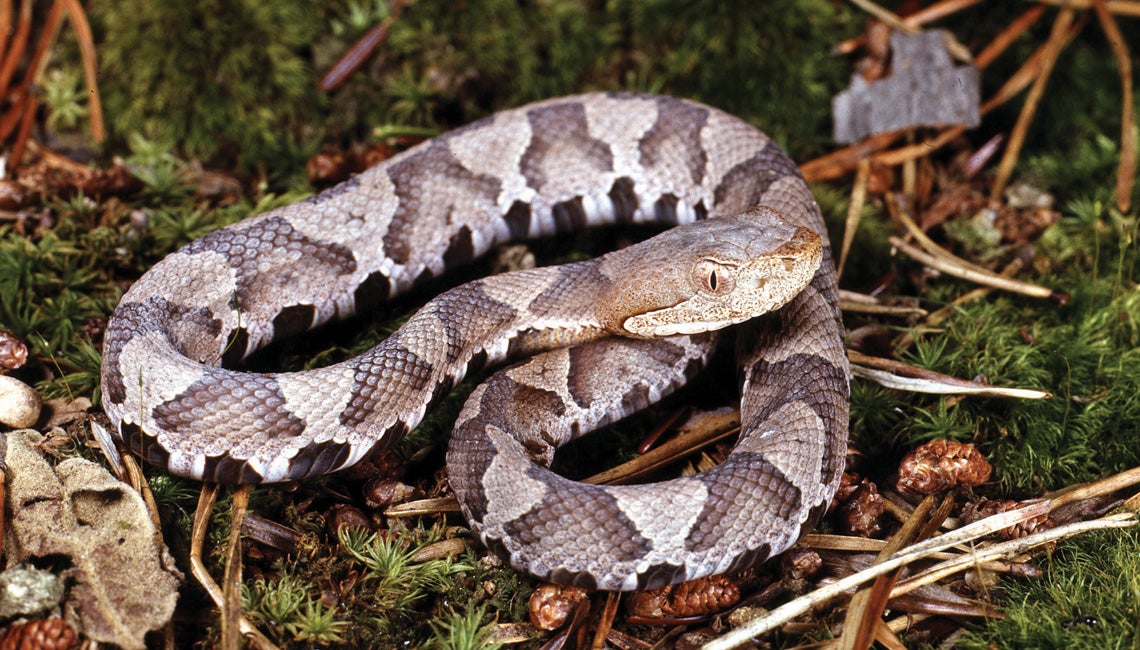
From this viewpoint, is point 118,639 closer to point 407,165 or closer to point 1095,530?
point 407,165

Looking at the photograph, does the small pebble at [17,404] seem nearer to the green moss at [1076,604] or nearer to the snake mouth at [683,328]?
the snake mouth at [683,328]

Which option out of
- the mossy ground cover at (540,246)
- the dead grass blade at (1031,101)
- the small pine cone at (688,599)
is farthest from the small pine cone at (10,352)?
the dead grass blade at (1031,101)

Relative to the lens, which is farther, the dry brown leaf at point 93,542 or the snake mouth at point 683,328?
the snake mouth at point 683,328

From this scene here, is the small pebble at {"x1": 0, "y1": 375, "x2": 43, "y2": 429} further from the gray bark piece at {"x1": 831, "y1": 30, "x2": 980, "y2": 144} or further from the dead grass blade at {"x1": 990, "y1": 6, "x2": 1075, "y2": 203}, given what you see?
the dead grass blade at {"x1": 990, "y1": 6, "x2": 1075, "y2": 203}

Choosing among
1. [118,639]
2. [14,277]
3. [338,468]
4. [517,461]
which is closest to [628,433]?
[517,461]

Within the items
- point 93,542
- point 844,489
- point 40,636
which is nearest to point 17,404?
point 93,542
